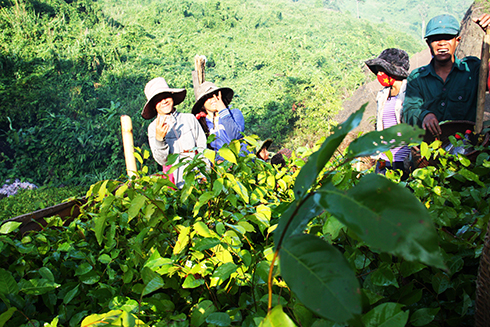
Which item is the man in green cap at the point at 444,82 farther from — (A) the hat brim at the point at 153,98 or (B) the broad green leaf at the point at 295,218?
(B) the broad green leaf at the point at 295,218

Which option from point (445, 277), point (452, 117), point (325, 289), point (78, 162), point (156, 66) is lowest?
point (78, 162)

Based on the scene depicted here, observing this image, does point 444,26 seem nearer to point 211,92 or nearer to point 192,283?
point 211,92

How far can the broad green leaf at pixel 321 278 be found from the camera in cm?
31

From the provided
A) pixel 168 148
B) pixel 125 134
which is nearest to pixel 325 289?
pixel 125 134

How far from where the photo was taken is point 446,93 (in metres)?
2.62

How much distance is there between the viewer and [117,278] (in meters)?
1.05

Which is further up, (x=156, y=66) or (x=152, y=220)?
(x=152, y=220)

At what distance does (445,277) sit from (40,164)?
7.94m

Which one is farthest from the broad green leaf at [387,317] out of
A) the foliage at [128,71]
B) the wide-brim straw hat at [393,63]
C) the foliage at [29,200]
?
the foliage at [128,71]

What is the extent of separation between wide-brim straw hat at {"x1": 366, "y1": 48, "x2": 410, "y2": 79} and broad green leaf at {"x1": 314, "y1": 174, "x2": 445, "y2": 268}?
11.0 feet

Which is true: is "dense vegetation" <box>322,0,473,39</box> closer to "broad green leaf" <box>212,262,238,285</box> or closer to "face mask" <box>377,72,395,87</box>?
"face mask" <box>377,72,395,87</box>

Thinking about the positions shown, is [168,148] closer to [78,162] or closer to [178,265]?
[178,265]

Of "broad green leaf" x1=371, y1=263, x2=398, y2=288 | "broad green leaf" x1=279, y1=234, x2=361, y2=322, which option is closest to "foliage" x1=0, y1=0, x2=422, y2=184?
"broad green leaf" x1=371, y1=263, x2=398, y2=288

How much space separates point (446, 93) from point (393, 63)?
0.88 m
